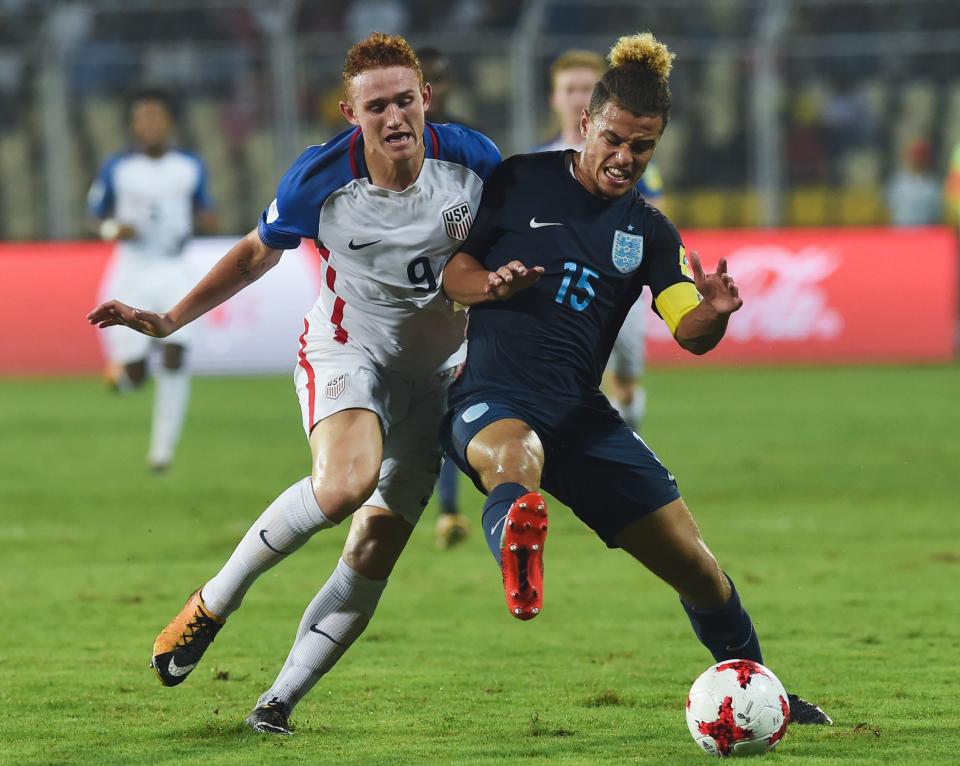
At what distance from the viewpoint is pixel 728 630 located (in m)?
4.81

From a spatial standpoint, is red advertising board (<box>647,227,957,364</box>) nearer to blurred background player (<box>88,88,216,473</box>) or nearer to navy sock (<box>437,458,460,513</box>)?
blurred background player (<box>88,88,216,473</box>)

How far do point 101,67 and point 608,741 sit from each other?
15.1 metres

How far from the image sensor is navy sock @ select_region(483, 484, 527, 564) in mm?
4215

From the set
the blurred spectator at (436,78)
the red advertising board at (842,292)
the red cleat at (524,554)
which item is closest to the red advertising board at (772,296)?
the red advertising board at (842,292)

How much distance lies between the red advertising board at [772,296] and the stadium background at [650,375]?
1.2 inches

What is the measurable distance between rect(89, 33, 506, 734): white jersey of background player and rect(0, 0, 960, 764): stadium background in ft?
1.51

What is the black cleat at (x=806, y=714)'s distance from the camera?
486cm

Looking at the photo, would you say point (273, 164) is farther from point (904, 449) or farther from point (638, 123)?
point (638, 123)

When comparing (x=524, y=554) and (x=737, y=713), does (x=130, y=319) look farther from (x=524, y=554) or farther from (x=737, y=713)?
(x=737, y=713)

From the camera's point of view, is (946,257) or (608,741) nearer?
(608,741)

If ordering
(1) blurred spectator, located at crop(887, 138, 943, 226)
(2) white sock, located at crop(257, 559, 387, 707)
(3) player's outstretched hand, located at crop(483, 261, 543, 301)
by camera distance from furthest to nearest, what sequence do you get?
1. (1) blurred spectator, located at crop(887, 138, 943, 226)
2. (2) white sock, located at crop(257, 559, 387, 707)
3. (3) player's outstretched hand, located at crop(483, 261, 543, 301)

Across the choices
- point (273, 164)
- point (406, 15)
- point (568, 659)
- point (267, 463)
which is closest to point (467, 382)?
point (568, 659)

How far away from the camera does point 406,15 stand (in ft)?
65.5

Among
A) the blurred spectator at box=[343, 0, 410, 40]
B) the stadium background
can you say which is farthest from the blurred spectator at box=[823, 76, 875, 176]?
the blurred spectator at box=[343, 0, 410, 40]
